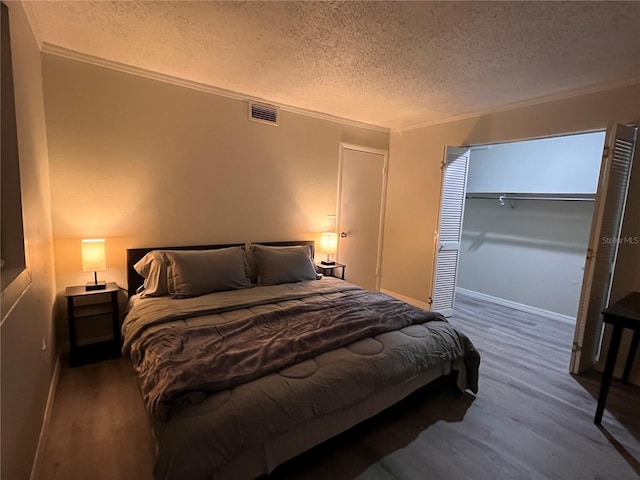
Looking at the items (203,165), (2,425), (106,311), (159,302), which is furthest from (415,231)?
(2,425)

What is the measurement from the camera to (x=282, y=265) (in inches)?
125

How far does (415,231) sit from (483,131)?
1.44 m

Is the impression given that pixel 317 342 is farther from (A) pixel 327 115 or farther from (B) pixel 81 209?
(A) pixel 327 115

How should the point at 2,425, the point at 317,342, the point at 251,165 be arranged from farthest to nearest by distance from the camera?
the point at 251,165 → the point at 317,342 → the point at 2,425

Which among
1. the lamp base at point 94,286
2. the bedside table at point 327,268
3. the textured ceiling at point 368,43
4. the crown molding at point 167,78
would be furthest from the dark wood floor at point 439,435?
the crown molding at point 167,78

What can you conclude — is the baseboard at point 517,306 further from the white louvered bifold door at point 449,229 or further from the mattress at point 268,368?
the mattress at point 268,368

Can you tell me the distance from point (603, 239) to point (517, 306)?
7.00 feet

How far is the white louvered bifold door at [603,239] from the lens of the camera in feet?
8.32

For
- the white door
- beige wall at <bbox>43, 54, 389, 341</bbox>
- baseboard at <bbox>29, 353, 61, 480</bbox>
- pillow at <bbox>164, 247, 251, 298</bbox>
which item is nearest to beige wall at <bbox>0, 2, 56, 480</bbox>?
baseboard at <bbox>29, 353, 61, 480</bbox>

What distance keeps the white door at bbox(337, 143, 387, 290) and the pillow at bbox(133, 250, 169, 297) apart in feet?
7.69

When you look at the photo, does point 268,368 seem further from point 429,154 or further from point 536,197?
point 536,197

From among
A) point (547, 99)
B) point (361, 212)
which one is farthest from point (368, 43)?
point (361, 212)

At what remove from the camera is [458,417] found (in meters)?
2.15

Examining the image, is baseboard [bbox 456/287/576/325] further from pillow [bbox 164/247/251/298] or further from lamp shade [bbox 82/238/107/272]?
lamp shade [bbox 82/238/107/272]
